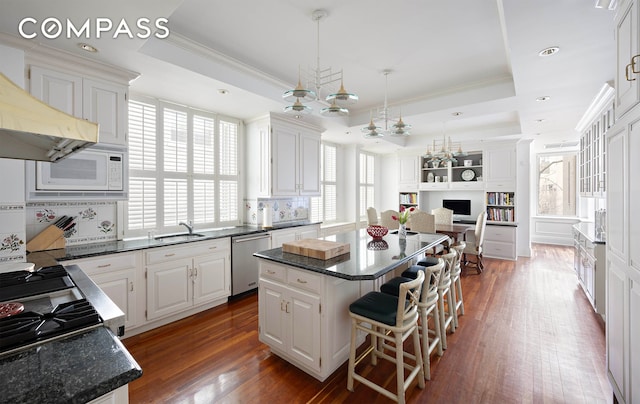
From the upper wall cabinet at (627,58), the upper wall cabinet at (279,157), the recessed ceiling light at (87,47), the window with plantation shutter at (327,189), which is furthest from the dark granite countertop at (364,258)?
the window with plantation shutter at (327,189)

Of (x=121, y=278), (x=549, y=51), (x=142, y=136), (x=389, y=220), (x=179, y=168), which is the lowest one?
(x=121, y=278)

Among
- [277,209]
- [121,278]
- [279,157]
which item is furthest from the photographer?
[277,209]

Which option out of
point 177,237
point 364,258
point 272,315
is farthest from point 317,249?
point 177,237

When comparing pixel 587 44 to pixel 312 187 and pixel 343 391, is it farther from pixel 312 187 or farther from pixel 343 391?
pixel 312 187

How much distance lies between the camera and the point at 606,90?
3281 millimetres

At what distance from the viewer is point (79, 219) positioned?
2887 millimetres

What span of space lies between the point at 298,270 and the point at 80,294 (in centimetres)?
129

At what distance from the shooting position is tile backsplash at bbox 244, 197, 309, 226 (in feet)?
14.5

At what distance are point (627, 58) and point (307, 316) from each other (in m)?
2.50

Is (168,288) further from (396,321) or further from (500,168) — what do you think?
(500,168)

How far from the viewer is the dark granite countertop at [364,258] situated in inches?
76.1

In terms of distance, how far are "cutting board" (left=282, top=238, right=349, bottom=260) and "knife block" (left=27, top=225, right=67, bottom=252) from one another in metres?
2.13

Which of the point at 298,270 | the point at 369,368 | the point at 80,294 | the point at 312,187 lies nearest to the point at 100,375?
the point at 80,294

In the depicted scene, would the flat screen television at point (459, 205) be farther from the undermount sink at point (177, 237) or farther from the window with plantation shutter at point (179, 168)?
the undermount sink at point (177, 237)
